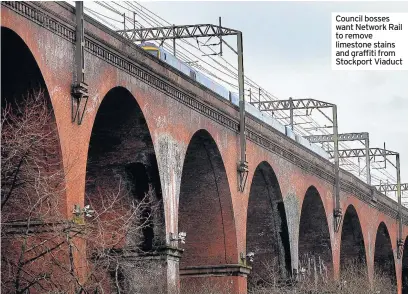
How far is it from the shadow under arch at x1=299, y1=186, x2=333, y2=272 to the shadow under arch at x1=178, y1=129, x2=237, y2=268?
1086 cm

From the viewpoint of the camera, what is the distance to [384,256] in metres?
56.0

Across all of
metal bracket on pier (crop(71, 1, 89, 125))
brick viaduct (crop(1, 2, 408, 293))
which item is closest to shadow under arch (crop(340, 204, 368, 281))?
brick viaduct (crop(1, 2, 408, 293))

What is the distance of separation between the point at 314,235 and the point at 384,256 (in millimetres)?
13077

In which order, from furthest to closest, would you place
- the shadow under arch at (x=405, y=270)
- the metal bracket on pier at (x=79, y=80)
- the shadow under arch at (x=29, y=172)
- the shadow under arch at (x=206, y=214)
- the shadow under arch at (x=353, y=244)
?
the shadow under arch at (x=405, y=270) → the shadow under arch at (x=353, y=244) → the shadow under arch at (x=206, y=214) → the metal bracket on pier at (x=79, y=80) → the shadow under arch at (x=29, y=172)

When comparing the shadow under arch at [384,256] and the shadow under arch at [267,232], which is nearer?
the shadow under arch at [267,232]

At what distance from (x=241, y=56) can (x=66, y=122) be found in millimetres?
12678

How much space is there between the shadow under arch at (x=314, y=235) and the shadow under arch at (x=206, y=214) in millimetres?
10857

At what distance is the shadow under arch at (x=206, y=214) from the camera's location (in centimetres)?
3262

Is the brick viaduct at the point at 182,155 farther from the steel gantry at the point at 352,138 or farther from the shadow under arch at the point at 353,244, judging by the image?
the steel gantry at the point at 352,138

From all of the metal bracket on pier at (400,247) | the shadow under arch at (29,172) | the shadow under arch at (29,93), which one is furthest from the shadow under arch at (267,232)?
the metal bracket on pier at (400,247)

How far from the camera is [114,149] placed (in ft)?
89.8

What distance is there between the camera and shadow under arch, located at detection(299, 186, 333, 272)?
43594 mm

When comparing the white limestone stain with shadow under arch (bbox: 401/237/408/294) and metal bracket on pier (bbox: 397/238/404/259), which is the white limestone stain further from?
shadow under arch (bbox: 401/237/408/294)

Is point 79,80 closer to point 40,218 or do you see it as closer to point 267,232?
point 40,218
